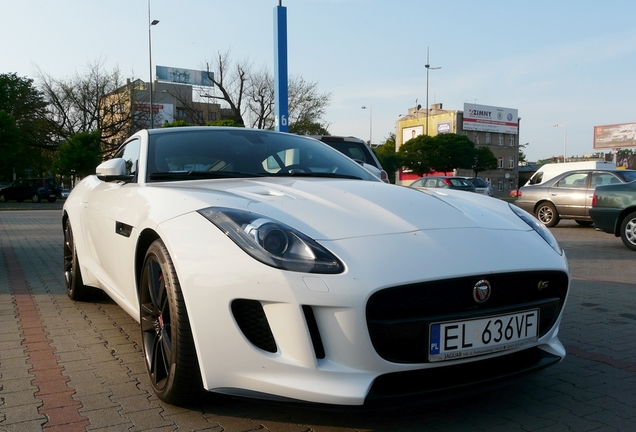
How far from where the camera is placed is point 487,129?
78375mm

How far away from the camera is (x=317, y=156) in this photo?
3.98 m

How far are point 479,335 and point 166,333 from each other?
4.35ft

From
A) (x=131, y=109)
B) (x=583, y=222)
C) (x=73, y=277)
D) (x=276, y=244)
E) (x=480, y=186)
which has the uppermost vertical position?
(x=131, y=109)

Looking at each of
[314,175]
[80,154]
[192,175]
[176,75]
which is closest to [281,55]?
[314,175]

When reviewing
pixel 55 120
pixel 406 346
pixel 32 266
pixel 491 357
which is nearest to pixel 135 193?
pixel 406 346

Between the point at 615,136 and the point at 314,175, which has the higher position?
the point at 615,136

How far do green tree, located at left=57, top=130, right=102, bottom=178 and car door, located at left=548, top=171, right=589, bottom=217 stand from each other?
29.5 metres

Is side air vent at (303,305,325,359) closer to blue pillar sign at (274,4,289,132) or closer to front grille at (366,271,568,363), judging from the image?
front grille at (366,271,568,363)

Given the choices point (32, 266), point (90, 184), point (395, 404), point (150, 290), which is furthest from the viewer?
point (32, 266)

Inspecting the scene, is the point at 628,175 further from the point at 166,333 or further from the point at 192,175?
the point at 166,333

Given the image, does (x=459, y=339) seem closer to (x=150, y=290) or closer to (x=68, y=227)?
(x=150, y=290)

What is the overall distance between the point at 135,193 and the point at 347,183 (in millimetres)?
1148

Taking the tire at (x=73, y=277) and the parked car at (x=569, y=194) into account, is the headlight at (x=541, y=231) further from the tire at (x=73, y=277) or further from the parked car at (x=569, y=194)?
the parked car at (x=569, y=194)

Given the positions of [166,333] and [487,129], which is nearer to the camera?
[166,333]
